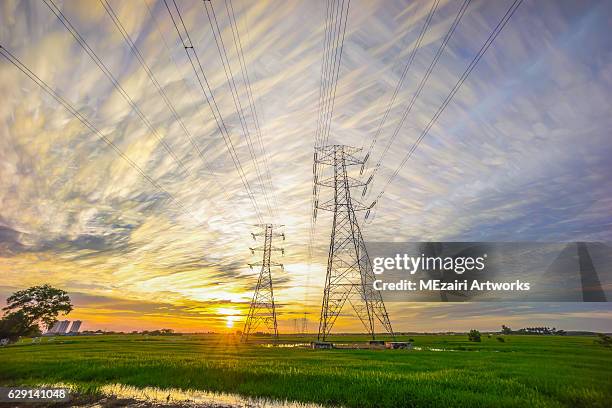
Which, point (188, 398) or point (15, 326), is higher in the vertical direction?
point (15, 326)

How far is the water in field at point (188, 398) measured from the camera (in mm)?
15070

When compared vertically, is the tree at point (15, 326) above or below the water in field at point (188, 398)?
above

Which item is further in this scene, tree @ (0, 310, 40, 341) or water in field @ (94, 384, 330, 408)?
tree @ (0, 310, 40, 341)

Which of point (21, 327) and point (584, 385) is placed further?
point (21, 327)

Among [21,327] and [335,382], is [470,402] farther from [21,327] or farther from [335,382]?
[21,327]

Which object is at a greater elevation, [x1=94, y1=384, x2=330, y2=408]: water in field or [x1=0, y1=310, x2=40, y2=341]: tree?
[x1=0, y1=310, x2=40, y2=341]: tree

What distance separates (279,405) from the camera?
15.1 meters

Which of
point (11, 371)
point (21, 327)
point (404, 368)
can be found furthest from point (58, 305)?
point (404, 368)

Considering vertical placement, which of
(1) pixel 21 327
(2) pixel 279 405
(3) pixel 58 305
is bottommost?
(2) pixel 279 405

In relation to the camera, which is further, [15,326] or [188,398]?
[15,326]

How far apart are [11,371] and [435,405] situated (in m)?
30.9

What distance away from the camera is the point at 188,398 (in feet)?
53.9

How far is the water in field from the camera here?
15070 mm

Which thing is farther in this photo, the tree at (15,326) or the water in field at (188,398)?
the tree at (15,326)
